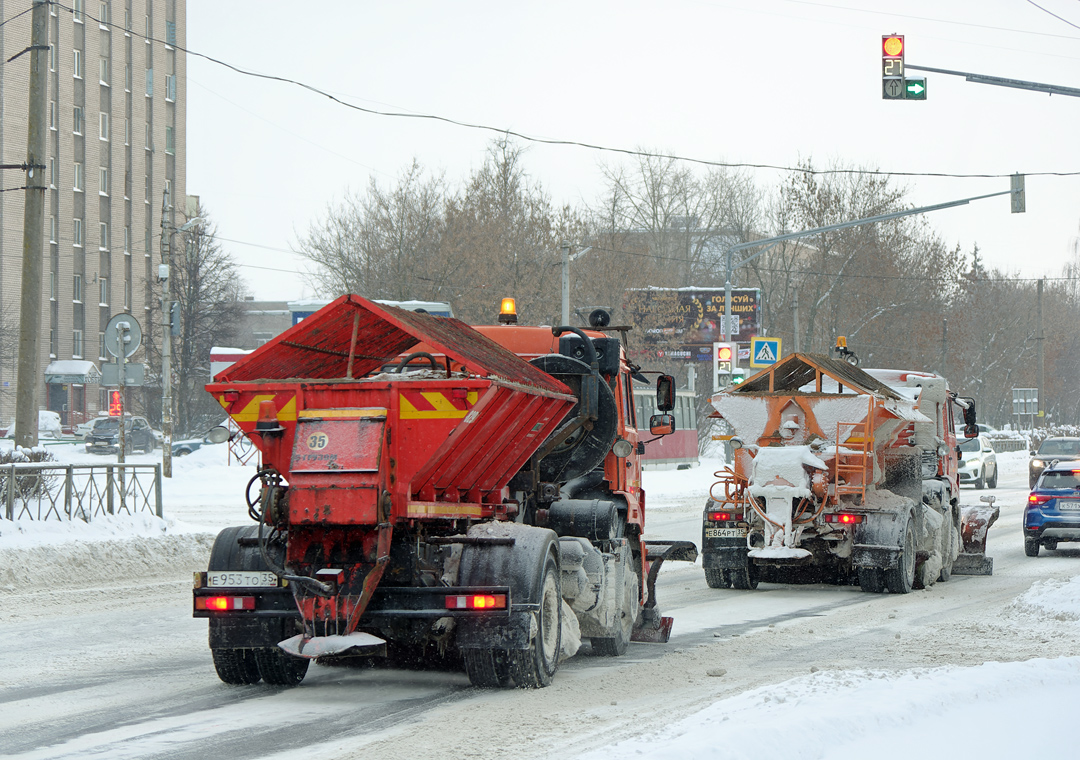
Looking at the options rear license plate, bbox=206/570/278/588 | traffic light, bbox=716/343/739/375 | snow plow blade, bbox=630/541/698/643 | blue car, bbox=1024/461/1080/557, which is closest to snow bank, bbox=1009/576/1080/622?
snow plow blade, bbox=630/541/698/643

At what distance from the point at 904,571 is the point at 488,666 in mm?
7836

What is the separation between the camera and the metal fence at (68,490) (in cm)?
1589

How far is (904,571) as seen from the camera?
558 inches

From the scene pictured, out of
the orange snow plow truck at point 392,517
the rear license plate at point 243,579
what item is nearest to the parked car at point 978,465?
the orange snow plow truck at point 392,517

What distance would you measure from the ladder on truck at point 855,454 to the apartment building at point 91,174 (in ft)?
164

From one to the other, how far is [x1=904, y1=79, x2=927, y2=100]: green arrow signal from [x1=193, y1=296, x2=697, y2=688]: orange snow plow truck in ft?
35.4

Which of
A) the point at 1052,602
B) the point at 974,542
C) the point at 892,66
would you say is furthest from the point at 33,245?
the point at 1052,602

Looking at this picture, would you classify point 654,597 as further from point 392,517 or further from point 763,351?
point 763,351

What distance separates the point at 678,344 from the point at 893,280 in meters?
10.7

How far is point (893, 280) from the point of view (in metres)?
58.3

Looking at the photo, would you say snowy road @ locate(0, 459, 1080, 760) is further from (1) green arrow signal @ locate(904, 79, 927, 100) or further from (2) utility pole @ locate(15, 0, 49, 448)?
(1) green arrow signal @ locate(904, 79, 927, 100)

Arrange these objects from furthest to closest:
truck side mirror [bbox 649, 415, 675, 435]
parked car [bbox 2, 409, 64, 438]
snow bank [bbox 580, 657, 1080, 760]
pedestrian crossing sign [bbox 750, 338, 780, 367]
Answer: parked car [bbox 2, 409, 64, 438] < pedestrian crossing sign [bbox 750, 338, 780, 367] < truck side mirror [bbox 649, 415, 675, 435] < snow bank [bbox 580, 657, 1080, 760]

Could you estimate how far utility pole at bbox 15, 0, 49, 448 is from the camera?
57.4ft

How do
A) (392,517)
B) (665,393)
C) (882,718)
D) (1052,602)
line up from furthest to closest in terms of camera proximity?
(1052,602) → (665,393) → (392,517) → (882,718)
